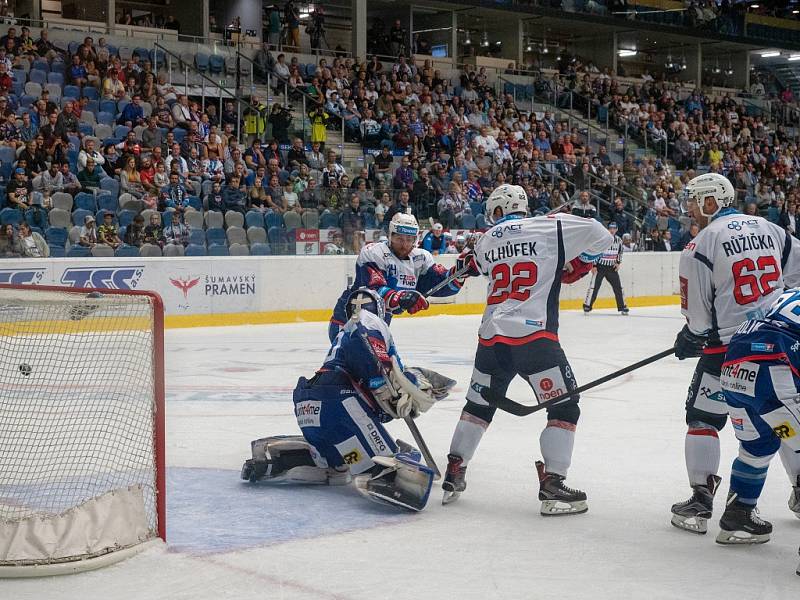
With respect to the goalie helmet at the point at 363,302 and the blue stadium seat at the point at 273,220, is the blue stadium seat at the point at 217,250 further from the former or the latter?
the goalie helmet at the point at 363,302

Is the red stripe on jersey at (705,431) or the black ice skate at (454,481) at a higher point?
the red stripe on jersey at (705,431)

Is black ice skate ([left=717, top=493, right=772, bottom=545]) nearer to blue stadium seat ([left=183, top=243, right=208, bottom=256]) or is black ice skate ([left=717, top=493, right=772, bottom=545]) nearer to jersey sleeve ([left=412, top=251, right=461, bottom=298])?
jersey sleeve ([left=412, top=251, right=461, bottom=298])

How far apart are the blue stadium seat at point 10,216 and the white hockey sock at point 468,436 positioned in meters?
8.27

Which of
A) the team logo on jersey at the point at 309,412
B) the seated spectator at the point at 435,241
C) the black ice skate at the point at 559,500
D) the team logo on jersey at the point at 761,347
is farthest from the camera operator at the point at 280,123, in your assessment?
the team logo on jersey at the point at 761,347

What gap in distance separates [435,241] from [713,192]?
991 centimetres

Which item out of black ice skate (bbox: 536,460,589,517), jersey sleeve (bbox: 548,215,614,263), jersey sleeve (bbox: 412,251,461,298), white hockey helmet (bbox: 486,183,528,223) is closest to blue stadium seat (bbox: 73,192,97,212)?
jersey sleeve (bbox: 412,251,461,298)

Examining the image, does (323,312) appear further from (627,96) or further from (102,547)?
(627,96)

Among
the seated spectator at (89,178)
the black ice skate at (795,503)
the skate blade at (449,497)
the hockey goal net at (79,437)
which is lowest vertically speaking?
the skate blade at (449,497)

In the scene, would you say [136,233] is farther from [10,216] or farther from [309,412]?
[309,412]

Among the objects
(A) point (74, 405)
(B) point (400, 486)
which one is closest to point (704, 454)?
(B) point (400, 486)

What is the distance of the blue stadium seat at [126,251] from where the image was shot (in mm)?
12328

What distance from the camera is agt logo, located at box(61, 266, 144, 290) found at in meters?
12.0

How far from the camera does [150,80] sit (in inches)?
633

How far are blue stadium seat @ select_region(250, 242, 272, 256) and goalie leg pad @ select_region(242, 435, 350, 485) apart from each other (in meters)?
8.52
